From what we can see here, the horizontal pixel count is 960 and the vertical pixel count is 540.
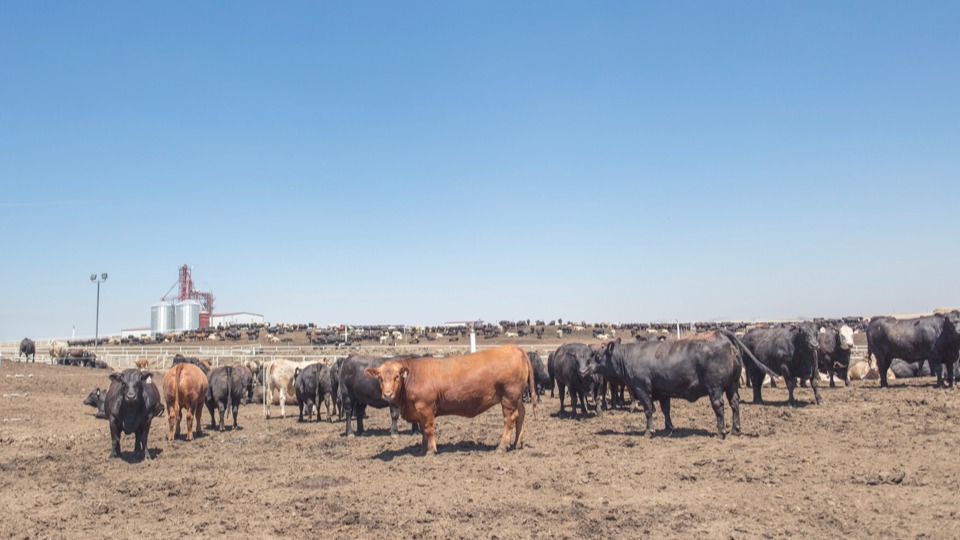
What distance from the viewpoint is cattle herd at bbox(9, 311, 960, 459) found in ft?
37.5

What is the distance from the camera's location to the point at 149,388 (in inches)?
463

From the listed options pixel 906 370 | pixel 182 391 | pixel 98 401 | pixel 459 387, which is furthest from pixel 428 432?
pixel 906 370

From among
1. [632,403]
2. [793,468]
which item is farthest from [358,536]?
[632,403]

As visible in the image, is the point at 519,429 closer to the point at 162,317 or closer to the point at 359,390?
the point at 359,390

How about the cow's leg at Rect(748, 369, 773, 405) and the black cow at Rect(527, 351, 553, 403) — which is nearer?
the cow's leg at Rect(748, 369, 773, 405)

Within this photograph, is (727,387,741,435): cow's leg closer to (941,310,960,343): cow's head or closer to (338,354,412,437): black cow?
(338,354,412,437): black cow

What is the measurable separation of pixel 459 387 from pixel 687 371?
4.24m

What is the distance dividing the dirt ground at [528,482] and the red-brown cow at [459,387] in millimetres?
638

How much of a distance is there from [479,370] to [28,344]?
45.0 m

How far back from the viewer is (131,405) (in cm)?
1127

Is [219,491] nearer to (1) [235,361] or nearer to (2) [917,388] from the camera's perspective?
(2) [917,388]

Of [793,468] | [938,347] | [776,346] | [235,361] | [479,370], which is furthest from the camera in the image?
[235,361]

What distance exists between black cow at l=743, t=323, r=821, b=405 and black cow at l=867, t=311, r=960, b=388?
435 cm

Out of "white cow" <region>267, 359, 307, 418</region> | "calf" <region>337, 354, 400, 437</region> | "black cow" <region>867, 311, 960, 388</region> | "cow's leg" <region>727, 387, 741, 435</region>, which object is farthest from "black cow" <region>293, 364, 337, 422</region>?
"black cow" <region>867, 311, 960, 388</region>
